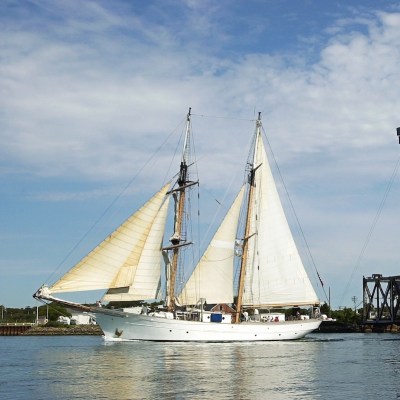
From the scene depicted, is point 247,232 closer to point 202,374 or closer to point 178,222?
point 178,222

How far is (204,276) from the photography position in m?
79.5

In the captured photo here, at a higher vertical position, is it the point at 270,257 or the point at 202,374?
the point at 270,257

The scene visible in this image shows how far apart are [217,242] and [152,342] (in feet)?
45.0

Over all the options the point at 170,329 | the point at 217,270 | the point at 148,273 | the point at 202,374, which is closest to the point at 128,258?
the point at 148,273

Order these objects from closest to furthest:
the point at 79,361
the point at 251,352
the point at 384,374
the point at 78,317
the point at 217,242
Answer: the point at 384,374 < the point at 79,361 < the point at 251,352 < the point at 217,242 < the point at 78,317

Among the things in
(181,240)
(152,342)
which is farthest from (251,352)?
(181,240)

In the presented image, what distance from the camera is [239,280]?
273ft

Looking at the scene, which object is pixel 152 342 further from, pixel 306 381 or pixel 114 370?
pixel 306 381

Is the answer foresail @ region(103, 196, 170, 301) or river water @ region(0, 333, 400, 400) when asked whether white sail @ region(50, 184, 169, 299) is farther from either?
river water @ region(0, 333, 400, 400)

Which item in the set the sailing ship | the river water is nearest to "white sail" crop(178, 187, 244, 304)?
the sailing ship

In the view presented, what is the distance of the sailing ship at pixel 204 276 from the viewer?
72.8m

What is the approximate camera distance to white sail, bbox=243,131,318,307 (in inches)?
3179

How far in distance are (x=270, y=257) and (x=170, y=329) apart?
15.1 metres

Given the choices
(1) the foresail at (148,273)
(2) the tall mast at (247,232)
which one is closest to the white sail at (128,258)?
(1) the foresail at (148,273)
